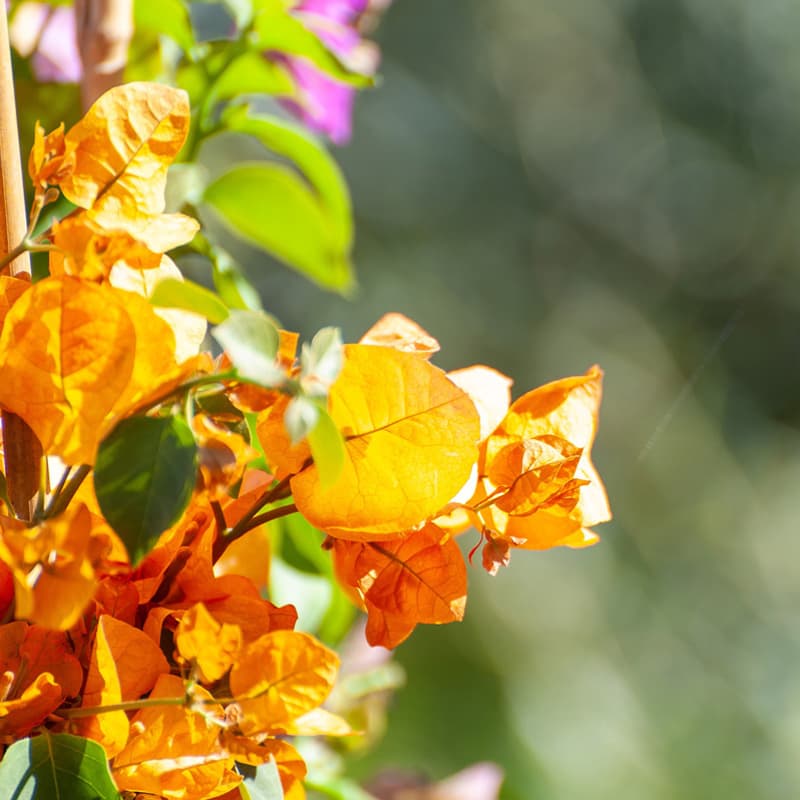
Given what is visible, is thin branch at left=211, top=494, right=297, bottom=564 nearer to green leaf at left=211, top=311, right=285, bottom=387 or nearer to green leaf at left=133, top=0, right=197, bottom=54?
green leaf at left=211, top=311, right=285, bottom=387

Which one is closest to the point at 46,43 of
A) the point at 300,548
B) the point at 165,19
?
the point at 165,19

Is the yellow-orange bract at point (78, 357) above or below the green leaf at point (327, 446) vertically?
below

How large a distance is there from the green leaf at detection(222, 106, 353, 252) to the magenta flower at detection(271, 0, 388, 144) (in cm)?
1

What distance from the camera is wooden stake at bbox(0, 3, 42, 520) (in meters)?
0.17

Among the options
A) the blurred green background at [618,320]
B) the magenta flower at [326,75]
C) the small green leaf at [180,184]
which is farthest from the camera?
the blurred green background at [618,320]

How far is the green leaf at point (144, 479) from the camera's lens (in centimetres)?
14

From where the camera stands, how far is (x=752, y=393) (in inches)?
101

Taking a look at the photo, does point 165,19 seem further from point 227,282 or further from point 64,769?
point 64,769

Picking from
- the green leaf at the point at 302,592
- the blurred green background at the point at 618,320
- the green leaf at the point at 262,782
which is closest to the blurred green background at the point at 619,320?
the blurred green background at the point at 618,320

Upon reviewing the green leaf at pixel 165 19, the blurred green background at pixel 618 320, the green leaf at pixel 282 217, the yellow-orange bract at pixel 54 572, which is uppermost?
the green leaf at pixel 165 19

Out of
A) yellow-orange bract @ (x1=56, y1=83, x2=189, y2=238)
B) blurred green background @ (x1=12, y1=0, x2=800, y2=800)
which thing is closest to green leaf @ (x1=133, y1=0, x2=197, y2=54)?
yellow-orange bract @ (x1=56, y1=83, x2=189, y2=238)

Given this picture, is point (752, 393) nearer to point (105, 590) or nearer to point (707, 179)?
point (707, 179)

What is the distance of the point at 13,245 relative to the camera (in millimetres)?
180

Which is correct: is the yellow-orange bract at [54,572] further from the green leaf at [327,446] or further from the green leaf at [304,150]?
the green leaf at [304,150]
